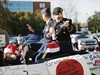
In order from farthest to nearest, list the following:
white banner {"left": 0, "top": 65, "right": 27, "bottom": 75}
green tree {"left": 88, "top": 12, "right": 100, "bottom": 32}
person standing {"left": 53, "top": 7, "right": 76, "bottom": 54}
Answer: green tree {"left": 88, "top": 12, "right": 100, "bottom": 32} → person standing {"left": 53, "top": 7, "right": 76, "bottom": 54} → white banner {"left": 0, "top": 65, "right": 27, "bottom": 75}

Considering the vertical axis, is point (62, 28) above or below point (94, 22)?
above

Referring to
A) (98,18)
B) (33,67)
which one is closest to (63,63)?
(33,67)

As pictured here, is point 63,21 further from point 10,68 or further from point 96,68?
point 10,68

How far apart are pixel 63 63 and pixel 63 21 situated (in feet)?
3.67

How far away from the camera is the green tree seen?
68.4 meters

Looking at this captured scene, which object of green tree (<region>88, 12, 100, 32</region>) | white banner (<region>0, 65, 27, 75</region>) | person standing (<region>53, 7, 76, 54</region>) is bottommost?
green tree (<region>88, 12, 100, 32</region>)

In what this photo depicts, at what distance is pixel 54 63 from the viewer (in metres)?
5.36

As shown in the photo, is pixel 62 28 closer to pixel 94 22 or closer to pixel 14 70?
pixel 14 70

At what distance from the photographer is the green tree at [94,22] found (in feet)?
225

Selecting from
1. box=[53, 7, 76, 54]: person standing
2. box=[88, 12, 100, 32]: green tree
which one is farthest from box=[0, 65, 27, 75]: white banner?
box=[88, 12, 100, 32]: green tree

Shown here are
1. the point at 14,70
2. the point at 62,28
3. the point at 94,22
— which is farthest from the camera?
the point at 94,22

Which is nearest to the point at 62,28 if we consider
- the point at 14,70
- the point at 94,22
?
the point at 14,70

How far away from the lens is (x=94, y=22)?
71.3m

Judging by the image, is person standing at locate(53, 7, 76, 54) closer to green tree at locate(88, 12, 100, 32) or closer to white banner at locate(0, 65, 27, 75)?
white banner at locate(0, 65, 27, 75)
